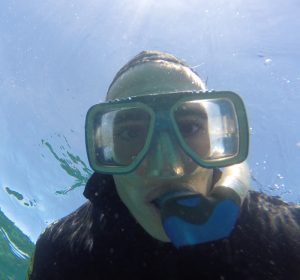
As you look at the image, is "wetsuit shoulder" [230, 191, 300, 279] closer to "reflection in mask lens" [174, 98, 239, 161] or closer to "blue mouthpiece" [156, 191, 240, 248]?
"reflection in mask lens" [174, 98, 239, 161]

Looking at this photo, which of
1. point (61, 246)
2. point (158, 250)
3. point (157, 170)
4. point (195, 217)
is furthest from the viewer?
point (61, 246)

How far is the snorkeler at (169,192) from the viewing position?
3.03 metres

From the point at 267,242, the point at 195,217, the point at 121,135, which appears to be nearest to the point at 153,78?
the point at 121,135

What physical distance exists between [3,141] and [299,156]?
1071 cm

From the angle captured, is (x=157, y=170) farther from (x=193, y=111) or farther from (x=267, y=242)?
(x=267, y=242)

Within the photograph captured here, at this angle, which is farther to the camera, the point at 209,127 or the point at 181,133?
the point at 209,127

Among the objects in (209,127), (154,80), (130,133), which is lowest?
(209,127)

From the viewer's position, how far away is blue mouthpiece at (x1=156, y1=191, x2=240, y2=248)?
254cm

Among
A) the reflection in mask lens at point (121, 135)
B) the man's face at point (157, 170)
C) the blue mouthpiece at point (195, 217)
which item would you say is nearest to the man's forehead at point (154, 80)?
the man's face at point (157, 170)

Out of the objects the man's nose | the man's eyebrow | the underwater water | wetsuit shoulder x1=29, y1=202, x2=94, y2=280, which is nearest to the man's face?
the man's nose

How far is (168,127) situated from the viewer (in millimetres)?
3207

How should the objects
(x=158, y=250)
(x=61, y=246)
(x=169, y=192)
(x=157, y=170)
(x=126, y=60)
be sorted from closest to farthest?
(x=169, y=192) < (x=157, y=170) < (x=158, y=250) < (x=61, y=246) < (x=126, y=60)

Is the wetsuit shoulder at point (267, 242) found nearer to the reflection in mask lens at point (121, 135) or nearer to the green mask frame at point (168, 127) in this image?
the green mask frame at point (168, 127)

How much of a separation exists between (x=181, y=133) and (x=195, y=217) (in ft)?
3.18
